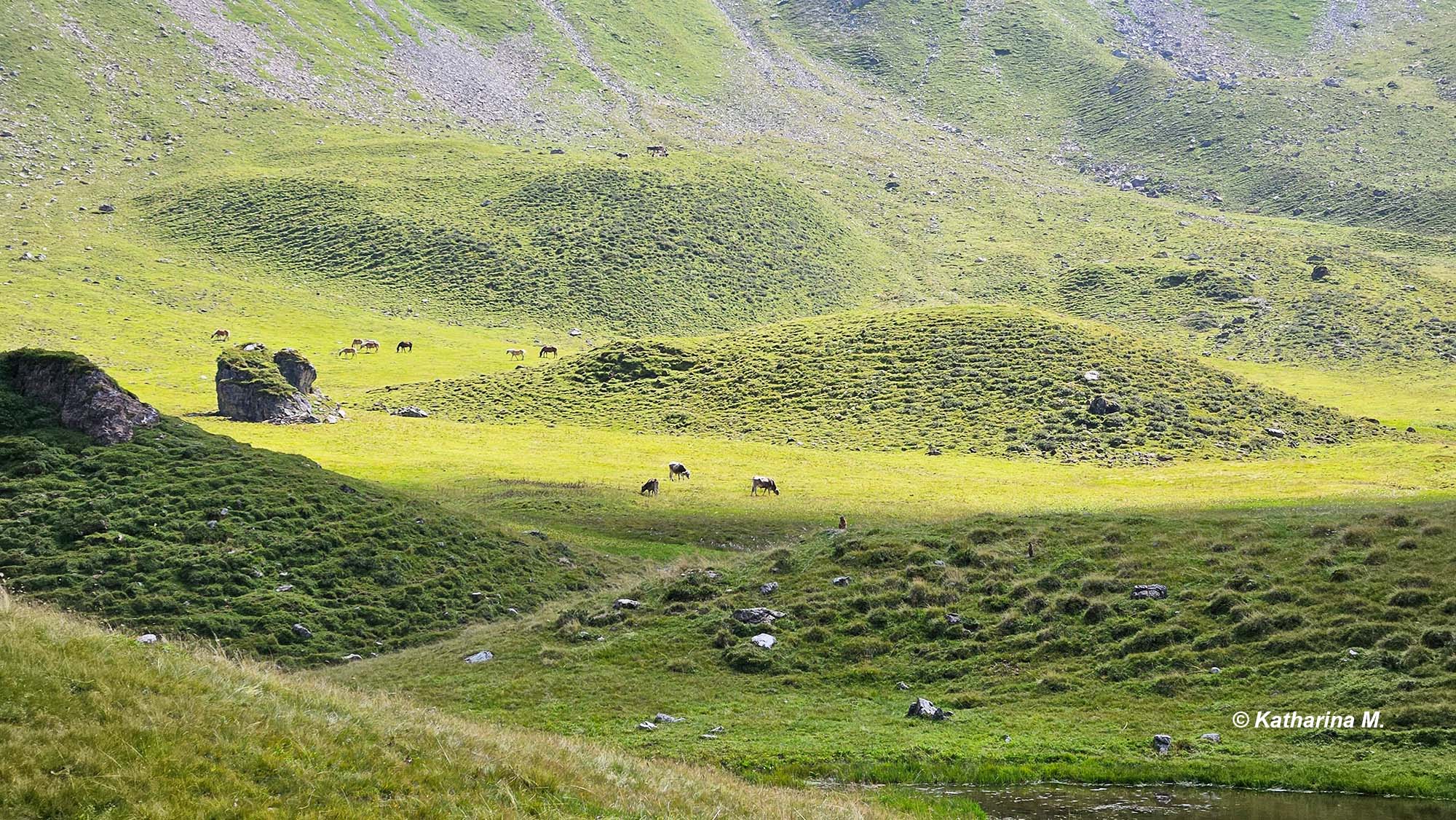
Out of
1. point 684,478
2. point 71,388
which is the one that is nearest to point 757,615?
point 71,388

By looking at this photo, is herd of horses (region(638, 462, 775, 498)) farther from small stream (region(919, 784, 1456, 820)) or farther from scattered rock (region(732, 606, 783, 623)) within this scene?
small stream (region(919, 784, 1456, 820))

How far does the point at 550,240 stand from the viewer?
155500 mm

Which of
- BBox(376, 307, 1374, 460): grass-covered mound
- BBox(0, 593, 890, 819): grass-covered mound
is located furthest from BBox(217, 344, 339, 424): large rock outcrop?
BBox(0, 593, 890, 819): grass-covered mound

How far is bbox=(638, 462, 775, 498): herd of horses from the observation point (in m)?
60.7

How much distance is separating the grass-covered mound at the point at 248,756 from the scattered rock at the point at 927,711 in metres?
7.85

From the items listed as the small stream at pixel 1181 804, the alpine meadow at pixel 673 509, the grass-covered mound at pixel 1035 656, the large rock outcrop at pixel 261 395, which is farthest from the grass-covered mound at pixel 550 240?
the small stream at pixel 1181 804

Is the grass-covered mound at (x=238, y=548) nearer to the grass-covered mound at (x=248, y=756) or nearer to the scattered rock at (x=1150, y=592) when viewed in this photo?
the grass-covered mound at (x=248, y=756)

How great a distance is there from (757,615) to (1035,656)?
8371 mm

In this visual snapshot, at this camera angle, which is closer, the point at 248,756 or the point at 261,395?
the point at 248,756

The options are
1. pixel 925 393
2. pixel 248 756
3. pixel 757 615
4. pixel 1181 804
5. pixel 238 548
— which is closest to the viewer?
pixel 248 756

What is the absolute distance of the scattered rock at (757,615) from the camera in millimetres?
32094

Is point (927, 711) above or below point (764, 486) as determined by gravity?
below

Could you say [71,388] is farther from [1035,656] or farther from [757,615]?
[1035,656]

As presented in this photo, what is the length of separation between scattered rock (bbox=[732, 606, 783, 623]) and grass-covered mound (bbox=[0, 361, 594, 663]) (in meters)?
10.0
